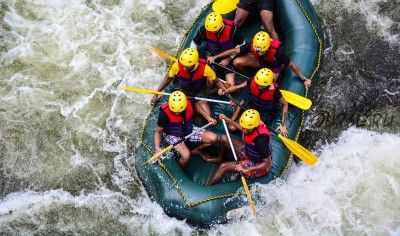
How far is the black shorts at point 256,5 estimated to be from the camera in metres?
6.70

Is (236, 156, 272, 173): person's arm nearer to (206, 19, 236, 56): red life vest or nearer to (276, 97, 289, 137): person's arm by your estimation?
(276, 97, 289, 137): person's arm

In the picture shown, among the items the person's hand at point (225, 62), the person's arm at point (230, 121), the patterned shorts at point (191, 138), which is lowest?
the patterned shorts at point (191, 138)

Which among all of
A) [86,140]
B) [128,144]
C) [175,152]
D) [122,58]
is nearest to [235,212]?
[175,152]

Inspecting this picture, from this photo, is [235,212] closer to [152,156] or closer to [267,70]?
[152,156]

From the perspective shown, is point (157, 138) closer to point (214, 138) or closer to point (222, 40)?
point (214, 138)

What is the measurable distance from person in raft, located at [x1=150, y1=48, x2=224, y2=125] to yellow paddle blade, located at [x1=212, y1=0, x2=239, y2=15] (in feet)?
3.90

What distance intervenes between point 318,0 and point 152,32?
2.62 m

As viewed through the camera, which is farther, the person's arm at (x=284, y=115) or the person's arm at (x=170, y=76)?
the person's arm at (x=170, y=76)

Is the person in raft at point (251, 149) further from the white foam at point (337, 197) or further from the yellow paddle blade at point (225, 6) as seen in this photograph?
the yellow paddle blade at point (225, 6)

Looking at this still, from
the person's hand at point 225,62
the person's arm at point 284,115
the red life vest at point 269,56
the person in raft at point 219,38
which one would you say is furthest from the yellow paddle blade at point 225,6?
the person's arm at point 284,115

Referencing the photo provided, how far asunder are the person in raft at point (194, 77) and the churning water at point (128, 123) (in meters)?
1.17

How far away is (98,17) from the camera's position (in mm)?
8211

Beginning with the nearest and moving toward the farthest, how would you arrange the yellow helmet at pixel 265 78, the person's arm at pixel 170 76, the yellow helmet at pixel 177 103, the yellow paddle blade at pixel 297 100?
the yellow helmet at pixel 177 103 → the yellow helmet at pixel 265 78 → the yellow paddle blade at pixel 297 100 → the person's arm at pixel 170 76

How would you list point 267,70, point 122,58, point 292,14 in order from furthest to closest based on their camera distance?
point 122,58 < point 292,14 < point 267,70
